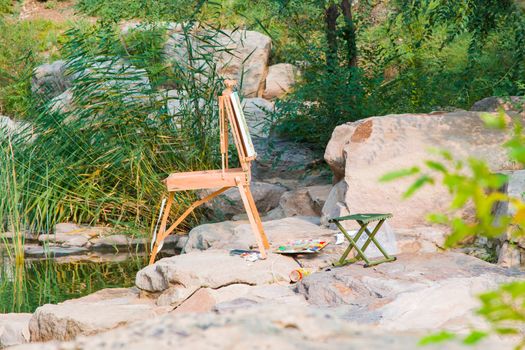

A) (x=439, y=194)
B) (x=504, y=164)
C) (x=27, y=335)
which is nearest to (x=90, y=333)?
(x=27, y=335)

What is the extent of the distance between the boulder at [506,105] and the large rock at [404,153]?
424mm

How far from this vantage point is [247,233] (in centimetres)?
696

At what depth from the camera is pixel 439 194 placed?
22.0ft

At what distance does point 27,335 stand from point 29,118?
426 cm

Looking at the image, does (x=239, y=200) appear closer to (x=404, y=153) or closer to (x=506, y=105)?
(x=404, y=153)

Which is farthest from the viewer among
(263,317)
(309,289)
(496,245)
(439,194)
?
(439,194)

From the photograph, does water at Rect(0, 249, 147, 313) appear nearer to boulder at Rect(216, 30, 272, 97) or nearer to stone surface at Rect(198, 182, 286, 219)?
stone surface at Rect(198, 182, 286, 219)

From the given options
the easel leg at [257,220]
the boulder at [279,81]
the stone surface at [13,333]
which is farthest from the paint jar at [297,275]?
the boulder at [279,81]

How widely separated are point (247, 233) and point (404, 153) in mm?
1426

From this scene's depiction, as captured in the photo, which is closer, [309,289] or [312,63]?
[309,289]

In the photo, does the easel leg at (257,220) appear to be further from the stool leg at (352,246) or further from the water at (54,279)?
the water at (54,279)

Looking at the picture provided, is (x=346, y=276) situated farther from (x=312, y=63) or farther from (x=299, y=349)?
(x=312, y=63)

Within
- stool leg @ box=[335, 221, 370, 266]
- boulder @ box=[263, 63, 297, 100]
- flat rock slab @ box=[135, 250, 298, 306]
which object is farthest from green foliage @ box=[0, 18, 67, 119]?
stool leg @ box=[335, 221, 370, 266]

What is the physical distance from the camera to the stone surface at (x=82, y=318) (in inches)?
214
